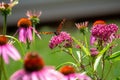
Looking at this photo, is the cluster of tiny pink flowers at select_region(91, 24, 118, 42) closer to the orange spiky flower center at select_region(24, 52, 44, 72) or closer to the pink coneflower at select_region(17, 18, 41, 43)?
the pink coneflower at select_region(17, 18, 41, 43)

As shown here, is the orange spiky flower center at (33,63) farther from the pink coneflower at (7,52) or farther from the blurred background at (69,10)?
the blurred background at (69,10)

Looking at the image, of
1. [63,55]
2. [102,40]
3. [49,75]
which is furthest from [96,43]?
[63,55]

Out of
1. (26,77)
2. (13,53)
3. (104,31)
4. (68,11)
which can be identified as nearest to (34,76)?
(26,77)

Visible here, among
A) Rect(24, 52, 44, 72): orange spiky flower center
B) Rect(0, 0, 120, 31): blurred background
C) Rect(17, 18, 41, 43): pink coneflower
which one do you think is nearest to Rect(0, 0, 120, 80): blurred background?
Rect(0, 0, 120, 31): blurred background

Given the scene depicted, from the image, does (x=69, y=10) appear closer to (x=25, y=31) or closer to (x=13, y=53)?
(x=25, y=31)

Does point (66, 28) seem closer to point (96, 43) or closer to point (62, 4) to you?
point (62, 4)

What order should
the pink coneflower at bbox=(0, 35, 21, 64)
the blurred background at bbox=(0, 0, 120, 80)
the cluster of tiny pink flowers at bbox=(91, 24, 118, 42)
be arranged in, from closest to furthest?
1. the pink coneflower at bbox=(0, 35, 21, 64)
2. the cluster of tiny pink flowers at bbox=(91, 24, 118, 42)
3. the blurred background at bbox=(0, 0, 120, 80)

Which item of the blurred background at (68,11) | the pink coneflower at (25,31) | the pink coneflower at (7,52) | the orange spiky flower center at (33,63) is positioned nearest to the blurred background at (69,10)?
the blurred background at (68,11)
